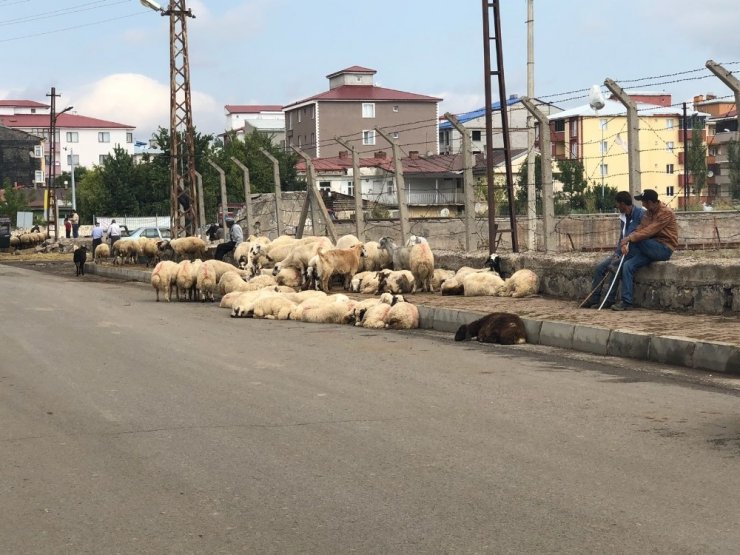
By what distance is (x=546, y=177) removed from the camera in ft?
54.6

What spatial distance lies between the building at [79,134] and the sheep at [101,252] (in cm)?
11011

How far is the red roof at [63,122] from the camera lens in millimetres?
148125

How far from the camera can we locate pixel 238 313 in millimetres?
17641

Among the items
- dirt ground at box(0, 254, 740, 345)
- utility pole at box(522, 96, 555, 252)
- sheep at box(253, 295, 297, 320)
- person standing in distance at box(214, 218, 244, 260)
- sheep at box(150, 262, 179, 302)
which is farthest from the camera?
person standing in distance at box(214, 218, 244, 260)

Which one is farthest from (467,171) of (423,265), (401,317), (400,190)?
(401,317)

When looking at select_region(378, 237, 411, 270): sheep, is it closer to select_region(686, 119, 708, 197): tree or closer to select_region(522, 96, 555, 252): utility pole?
select_region(522, 96, 555, 252): utility pole

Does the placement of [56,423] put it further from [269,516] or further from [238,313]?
[238,313]

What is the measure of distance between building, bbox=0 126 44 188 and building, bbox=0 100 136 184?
17904 millimetres

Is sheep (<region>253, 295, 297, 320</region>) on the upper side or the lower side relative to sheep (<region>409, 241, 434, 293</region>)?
lower

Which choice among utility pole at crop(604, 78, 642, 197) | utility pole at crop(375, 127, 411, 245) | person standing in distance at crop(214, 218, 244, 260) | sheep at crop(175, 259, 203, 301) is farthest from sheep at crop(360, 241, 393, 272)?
person standing in distance at crop(214, 218, 244, 260)

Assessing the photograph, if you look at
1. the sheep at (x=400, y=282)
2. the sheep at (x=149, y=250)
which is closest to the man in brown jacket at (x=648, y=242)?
the sheep at (x=400, y=282)

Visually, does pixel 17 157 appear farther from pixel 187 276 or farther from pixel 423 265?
pixel 423 265

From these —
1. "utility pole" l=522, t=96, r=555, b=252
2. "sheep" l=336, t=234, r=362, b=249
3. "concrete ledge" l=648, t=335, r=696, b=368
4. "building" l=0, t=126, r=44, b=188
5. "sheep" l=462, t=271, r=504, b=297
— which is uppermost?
"building" l=0, t=126, r=44, b=188

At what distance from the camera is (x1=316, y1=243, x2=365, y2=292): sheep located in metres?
20.8
